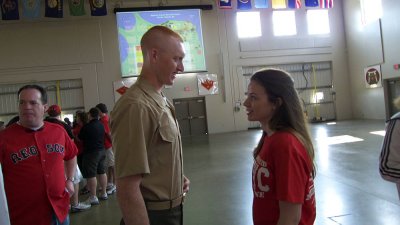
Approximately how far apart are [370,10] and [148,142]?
65.9 feet

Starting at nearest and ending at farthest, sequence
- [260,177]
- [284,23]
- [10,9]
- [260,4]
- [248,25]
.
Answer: [260,177]
[10,9]
[260,4]
[248,25]
[284,23]

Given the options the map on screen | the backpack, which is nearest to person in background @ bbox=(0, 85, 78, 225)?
the backpack

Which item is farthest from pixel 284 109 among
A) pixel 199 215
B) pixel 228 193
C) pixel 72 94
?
pixel 72 94

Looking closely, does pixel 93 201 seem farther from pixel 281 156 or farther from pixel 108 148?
pixel 281 156

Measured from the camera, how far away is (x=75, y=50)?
18.5m

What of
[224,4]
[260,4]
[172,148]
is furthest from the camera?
[260,4]

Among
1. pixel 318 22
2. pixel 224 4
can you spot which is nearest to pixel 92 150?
pixel 224 4

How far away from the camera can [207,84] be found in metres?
19.5

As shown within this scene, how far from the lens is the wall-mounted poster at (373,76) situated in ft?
59.7

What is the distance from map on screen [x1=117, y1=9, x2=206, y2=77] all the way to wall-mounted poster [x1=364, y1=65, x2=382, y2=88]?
29.6ft

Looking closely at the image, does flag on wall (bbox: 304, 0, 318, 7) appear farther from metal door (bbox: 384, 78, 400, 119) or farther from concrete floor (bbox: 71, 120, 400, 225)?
concrete floor (bbox: 71, 120, 400, 225)

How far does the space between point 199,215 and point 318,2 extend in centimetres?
1502

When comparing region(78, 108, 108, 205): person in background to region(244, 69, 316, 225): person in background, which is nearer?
region(244, 69, 316, 225): person in background

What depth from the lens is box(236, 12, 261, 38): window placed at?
1997 cm
